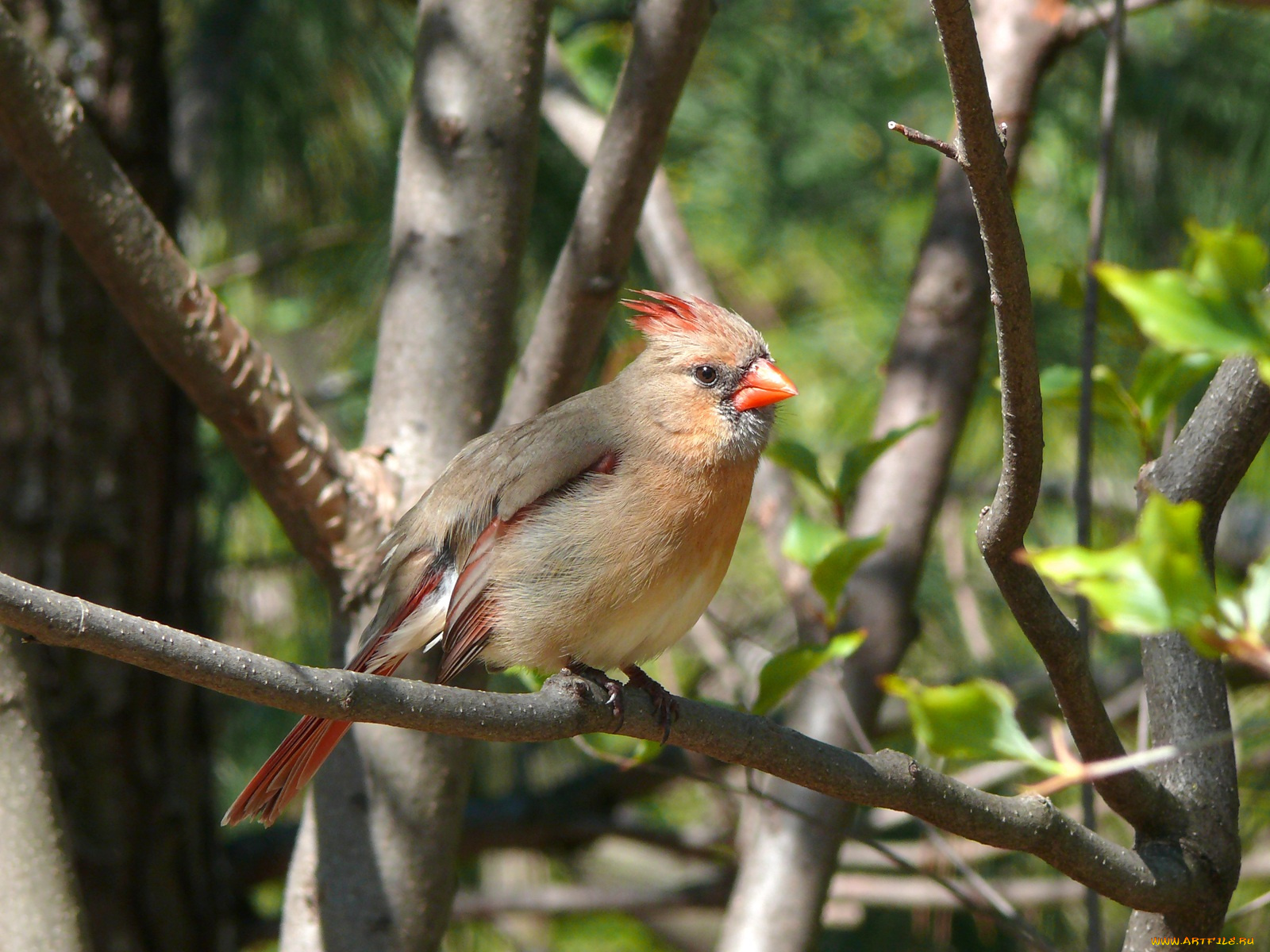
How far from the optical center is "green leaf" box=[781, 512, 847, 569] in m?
2.14

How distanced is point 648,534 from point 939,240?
46.2 inches

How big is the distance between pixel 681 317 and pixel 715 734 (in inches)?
47.1

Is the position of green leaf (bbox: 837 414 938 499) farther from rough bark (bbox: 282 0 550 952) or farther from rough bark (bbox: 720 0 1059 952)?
rough bark (bbox: 282 0 550 952)

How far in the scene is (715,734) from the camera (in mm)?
1693

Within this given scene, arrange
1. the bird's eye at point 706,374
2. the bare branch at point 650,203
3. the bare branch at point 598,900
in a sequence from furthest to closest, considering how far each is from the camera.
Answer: the bare branch at point 598,900 → the bare branch at point 650,203 → the bird's eye at point 706,374

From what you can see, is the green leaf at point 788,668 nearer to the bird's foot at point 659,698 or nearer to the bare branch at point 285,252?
the bird's foot at point 659,698

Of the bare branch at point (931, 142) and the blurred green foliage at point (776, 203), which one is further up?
the blurred green foliage at point (776, 203)

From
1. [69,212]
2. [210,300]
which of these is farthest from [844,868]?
[69,212]

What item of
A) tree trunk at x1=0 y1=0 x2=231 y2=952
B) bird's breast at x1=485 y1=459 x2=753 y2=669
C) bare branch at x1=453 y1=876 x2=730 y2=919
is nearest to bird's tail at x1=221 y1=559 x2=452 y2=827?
bird's breast at x1=485 y1=459 x2=753 y2=669

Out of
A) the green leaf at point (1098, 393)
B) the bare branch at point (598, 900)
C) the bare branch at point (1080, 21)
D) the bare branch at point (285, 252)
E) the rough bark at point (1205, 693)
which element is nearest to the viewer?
the rough bark at point (1205, 693)

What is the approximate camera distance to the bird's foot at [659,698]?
6.00 feet

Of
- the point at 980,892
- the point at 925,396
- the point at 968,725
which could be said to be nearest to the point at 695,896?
the point at 925,396

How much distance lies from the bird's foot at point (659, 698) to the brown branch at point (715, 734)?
2 cm

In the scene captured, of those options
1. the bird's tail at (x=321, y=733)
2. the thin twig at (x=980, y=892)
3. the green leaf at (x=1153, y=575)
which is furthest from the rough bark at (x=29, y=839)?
the green leaf at (x=1153, y=575)
